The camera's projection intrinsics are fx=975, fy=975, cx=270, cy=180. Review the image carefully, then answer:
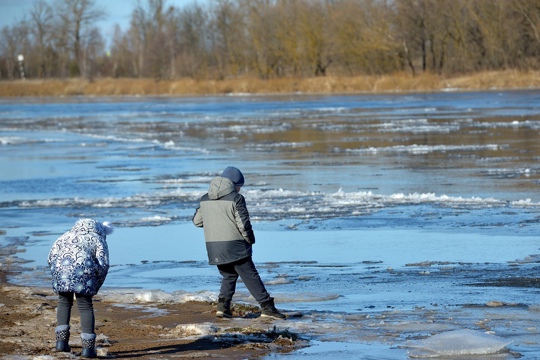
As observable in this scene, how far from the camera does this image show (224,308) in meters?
8.43

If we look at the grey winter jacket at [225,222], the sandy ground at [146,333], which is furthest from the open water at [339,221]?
the grey winter jacket at [225,222]

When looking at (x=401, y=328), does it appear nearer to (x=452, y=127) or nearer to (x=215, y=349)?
(x=215, y=349)

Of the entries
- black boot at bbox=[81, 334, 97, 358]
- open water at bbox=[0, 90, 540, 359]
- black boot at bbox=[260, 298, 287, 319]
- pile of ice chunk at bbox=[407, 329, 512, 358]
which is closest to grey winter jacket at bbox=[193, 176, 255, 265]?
black boot at bbox=[260, 298, 287, 319]

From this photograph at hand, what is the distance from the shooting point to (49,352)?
7.27 metres

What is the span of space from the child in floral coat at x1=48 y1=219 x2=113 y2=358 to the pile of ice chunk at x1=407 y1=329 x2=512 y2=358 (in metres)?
2.33

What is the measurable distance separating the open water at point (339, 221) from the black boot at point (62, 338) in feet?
5.56

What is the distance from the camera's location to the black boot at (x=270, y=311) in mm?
8297

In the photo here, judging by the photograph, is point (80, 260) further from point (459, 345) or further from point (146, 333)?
point (459, 345)

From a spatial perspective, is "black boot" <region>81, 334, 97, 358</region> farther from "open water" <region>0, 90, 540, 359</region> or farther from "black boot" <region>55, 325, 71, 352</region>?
"open water" <region>0, 90, 540, 359</region>

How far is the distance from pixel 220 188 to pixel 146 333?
4.49ft

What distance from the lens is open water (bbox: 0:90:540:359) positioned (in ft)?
27.7

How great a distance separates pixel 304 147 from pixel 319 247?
1642 centimetres

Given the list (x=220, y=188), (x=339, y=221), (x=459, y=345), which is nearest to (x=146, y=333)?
(x=220, y=188)

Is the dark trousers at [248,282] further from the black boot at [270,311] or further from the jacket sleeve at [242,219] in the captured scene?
the jacket sleeve at [242,219]
